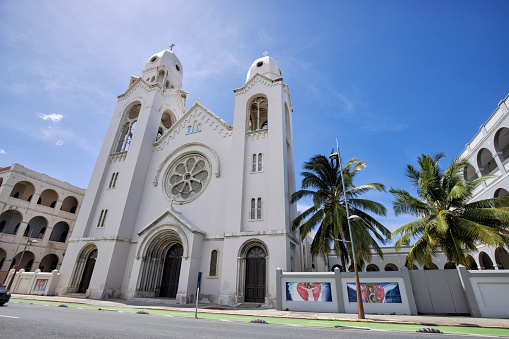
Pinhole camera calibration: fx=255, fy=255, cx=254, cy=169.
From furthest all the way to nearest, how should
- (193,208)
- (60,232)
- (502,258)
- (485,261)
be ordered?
(60,232)
(485,261)
(502,258)
(193,208)

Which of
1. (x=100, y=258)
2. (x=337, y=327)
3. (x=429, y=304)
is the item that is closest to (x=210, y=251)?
(x=100, y=258)

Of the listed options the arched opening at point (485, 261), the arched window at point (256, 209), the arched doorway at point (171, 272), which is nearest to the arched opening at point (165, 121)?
the arched doorway at point (171, 272)

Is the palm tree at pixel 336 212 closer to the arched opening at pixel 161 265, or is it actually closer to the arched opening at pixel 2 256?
the arched opening at pixel 161 265

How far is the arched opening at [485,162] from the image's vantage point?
22234 mm

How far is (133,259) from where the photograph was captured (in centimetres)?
1947

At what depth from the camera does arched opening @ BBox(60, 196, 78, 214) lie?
35.3m

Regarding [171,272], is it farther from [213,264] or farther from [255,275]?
[255,275]

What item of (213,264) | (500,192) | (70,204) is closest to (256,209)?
(213,264)

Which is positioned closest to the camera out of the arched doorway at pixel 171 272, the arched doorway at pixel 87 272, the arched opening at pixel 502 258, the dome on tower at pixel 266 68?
the arched doorway at pixel 171 272

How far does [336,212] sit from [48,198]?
122ft

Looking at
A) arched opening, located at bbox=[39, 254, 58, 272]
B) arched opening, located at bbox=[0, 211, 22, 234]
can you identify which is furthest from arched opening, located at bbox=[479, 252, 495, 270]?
arched opening, located at bbox=[0, 211, 22, 234]

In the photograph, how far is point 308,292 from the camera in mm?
12836

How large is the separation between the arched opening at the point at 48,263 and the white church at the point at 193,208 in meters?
16.2

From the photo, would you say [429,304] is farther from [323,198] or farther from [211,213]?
[211,213]
